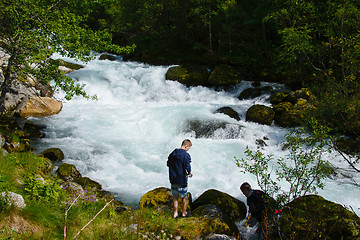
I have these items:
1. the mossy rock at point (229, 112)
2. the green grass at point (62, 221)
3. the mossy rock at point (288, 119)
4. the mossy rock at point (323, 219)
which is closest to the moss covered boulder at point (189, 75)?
the mossy rock at point (229, 112)

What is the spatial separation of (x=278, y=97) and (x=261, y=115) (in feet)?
9.65

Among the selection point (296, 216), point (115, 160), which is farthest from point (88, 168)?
point (296, 216)

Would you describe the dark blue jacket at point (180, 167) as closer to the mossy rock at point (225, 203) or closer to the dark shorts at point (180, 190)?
the dark shorts at point (180, 190)

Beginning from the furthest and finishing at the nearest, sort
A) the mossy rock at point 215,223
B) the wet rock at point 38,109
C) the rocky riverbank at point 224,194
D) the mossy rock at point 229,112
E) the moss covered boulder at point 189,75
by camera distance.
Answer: the moss covered boulder at point 189,75 → the mossy rock at point 229,112 → the wet rock at point 38,109 → the mossy rock at point 215,223 → the rocky riverbank at point 224,194

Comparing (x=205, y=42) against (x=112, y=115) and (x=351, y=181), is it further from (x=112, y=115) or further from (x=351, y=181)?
(x=351, y=181)

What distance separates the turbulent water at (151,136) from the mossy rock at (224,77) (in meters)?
0.64

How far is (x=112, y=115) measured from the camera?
1538 centimetres

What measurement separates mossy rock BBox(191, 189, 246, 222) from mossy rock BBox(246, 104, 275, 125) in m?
8.30

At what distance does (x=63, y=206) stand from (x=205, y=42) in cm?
2646

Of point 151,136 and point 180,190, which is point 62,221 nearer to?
point 180,190

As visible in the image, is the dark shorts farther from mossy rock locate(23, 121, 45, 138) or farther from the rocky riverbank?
mossy rock locate(23, 121, 45, 138)

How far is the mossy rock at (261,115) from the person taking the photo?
1426 centimetres

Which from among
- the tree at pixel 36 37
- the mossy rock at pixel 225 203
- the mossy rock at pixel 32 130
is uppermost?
the tree at pixel 36 37

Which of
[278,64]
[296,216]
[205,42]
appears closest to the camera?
[296,216]
